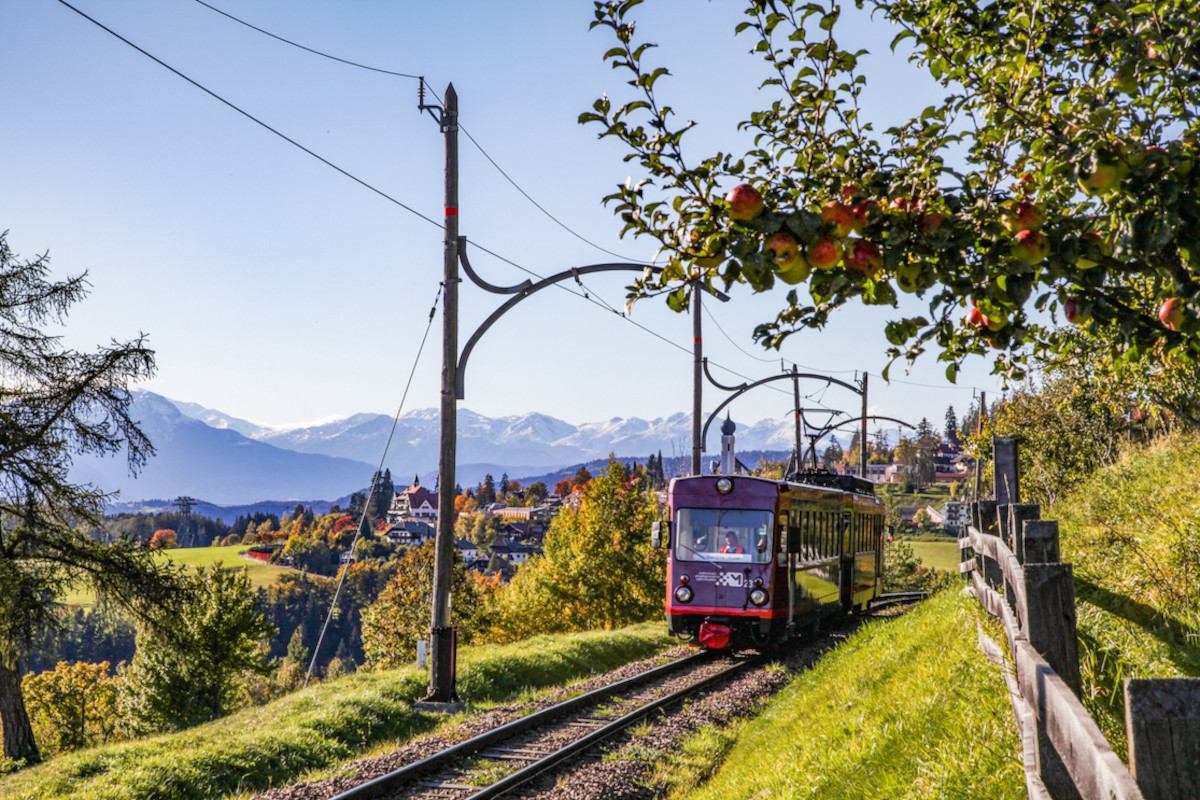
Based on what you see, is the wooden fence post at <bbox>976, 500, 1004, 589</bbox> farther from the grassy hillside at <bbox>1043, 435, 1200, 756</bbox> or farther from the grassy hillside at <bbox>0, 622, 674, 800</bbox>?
the grassy hillside at <bbox>0, 622, 674, 800</bbox>

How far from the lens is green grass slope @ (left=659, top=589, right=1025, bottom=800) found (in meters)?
4.71

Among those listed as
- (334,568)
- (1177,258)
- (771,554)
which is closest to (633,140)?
(1177,258)

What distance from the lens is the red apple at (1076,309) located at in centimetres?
305

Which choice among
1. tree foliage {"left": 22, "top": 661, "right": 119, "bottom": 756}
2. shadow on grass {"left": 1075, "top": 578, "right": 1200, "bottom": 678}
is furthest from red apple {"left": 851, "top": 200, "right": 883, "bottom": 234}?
tree foliage {"left": 22, "top": 661, "right": 119, "bottom": 756}

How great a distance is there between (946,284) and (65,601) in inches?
878

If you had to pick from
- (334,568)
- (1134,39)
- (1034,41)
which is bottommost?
(334,568)

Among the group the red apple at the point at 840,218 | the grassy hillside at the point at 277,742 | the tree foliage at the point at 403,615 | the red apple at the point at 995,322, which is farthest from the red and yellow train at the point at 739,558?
the tree foliage at the point at 403,615

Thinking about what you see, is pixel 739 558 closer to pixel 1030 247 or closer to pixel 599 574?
pixel 1030 247

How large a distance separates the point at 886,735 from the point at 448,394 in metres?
8.80

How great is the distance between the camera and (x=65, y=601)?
2014cm

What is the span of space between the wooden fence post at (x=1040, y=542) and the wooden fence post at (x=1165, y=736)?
234cm

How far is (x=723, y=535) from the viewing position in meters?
16.8

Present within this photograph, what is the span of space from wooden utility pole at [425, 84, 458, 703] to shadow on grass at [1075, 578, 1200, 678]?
8.63 m

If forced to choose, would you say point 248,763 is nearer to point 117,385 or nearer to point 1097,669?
point 1097,669
